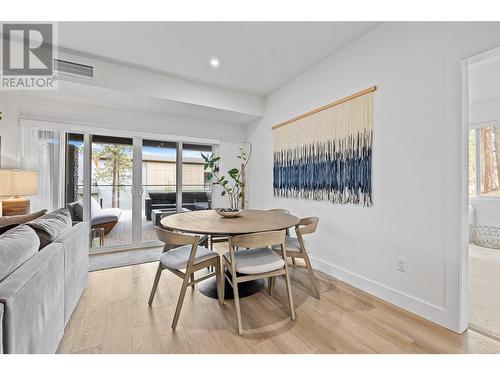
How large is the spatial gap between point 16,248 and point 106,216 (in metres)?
2.74

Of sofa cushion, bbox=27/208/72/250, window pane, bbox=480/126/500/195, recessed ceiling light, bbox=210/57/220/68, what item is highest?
recessed ceiling light, bbox=210/57/220/68

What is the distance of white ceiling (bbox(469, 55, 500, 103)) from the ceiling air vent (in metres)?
4.38

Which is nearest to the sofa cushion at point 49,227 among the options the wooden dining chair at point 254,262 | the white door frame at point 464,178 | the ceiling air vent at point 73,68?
the wooden dining chair at point 254,262

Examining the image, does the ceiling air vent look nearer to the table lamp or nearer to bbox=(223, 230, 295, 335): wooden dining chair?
the table lamp

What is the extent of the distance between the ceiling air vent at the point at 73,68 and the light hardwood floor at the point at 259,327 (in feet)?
7.95

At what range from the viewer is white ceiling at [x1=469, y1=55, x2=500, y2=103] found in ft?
8.48

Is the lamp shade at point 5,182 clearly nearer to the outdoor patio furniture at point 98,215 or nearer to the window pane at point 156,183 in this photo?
the outdoor patio furniture at point 98,215

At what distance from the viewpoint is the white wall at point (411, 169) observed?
Result: 1.69 meters

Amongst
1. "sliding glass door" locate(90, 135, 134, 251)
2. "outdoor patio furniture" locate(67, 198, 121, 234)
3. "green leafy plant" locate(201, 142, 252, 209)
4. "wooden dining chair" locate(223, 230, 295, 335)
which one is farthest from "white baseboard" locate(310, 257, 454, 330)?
"outdoor patio furniture" locate(67, 198, 121, 234)

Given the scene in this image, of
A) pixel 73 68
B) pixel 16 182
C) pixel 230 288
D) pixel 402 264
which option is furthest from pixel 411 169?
pixel 16 182

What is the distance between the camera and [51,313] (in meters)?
1.33

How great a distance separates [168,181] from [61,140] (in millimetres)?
1644
